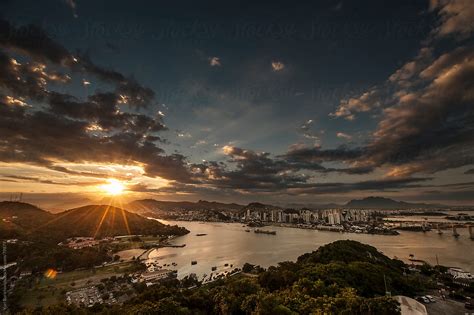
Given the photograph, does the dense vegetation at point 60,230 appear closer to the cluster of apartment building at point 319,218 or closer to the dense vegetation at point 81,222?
the dense vegetation at point 81,222

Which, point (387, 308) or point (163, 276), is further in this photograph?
point (163, 276)

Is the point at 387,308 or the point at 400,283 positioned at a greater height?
the point at 387,308

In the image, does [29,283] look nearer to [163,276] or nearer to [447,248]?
[163,276]

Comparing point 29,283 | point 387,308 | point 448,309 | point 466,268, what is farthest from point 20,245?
point 466,268

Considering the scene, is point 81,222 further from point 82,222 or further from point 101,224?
point 101,224

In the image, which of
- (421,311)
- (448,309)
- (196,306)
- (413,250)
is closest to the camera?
(421,311)

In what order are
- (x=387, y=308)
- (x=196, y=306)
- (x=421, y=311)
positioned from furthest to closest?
1. (x=196, y=306)
2. (x=421, y=311)
3. (x=387, y=308)

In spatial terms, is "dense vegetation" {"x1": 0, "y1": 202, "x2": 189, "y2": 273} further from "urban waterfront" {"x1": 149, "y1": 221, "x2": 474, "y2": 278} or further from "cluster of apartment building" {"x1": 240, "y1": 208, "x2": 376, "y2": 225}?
"cluster of apartment building" {"x1": 240, "y1": 208, "x2": 376, "y2": 225}
